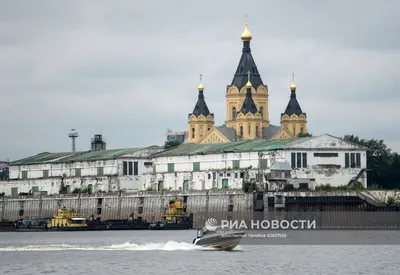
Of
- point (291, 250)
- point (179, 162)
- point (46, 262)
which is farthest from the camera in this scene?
point (179, 162)

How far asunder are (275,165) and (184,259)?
66.2 m

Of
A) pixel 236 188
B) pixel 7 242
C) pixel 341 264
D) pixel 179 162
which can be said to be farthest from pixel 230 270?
pixel 179 162

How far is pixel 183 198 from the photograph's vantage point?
18362 centimetres

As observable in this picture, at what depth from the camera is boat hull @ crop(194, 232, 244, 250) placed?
386 ft

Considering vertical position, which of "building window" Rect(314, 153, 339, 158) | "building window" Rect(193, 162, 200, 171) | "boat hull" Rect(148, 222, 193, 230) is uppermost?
"building window" Rect(314, 153, 339, 158)

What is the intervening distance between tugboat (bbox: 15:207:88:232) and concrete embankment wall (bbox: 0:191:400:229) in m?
8.62

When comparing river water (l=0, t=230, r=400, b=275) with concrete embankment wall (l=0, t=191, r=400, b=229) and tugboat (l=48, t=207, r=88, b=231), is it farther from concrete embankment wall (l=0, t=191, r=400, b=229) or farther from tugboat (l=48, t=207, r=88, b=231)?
tugboat (l=48, t=207, r=88, b=231)

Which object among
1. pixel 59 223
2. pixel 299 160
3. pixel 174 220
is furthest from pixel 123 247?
pixel 299 160

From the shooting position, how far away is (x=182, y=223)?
6870 inches

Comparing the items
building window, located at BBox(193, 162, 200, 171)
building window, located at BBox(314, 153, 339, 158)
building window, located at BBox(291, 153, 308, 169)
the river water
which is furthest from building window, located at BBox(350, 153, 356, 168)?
the river water

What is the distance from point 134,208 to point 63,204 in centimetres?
1255

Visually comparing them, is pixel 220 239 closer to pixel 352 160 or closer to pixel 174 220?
pixel 174 220

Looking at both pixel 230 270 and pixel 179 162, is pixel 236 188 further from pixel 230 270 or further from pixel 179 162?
pixel 230 270

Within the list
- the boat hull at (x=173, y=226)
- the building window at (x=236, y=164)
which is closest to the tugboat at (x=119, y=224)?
the boat hull at (x=173, y=226)
